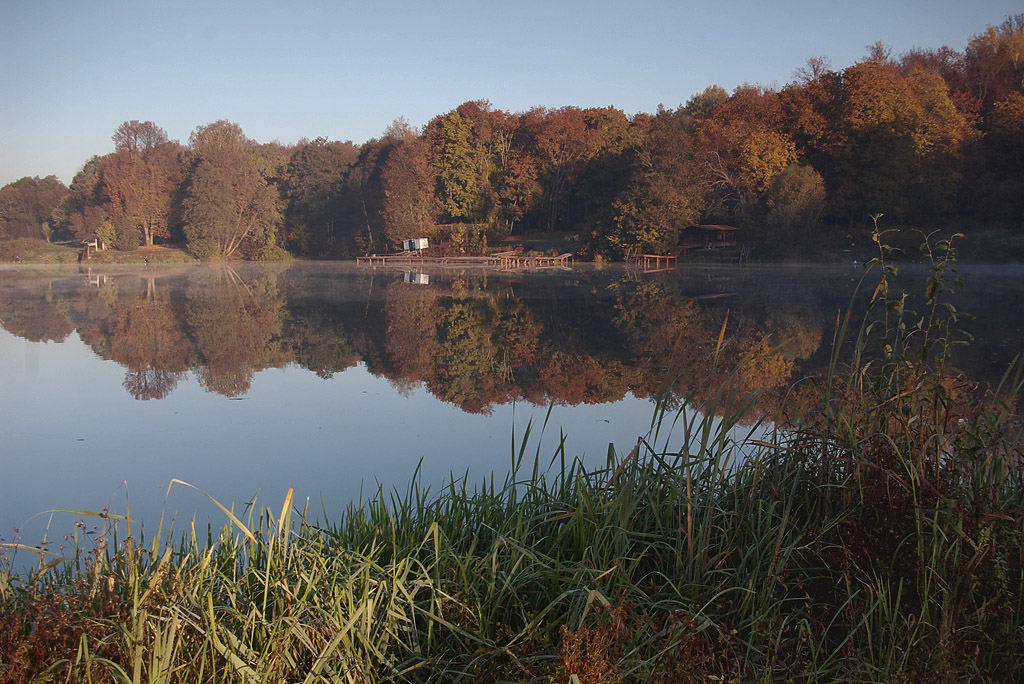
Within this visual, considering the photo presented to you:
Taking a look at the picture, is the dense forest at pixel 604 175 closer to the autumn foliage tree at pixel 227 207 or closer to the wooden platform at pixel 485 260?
the autumn foliage tree at pixel 227 207

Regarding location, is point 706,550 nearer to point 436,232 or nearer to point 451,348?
point 451,348

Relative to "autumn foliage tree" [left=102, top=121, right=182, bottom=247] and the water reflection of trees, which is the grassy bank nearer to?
"autumn foliage tree" [left=102, top=121, right=182, bottom=247]

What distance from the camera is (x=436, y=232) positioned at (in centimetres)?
5709

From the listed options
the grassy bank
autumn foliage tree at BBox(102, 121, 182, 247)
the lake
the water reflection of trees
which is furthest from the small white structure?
the lake

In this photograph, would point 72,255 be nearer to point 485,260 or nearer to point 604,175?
point 485,260

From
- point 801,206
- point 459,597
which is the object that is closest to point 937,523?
point 459,597

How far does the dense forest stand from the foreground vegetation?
99.3 feet

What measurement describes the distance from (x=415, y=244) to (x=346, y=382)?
4610 centimetres

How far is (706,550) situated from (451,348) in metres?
9.58

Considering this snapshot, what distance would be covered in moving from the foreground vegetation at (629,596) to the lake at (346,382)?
491 millimetres

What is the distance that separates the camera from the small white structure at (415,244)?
5425 centimetres

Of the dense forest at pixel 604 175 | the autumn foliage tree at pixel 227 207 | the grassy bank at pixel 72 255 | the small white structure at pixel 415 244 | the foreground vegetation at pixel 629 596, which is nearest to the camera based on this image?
the foreground vegetation at pixel 629 596

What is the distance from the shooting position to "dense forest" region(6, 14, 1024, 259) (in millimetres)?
38875

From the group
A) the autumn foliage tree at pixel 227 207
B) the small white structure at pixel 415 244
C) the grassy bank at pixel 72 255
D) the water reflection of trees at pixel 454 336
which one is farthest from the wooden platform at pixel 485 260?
the water reflection of trees at pixel 454 336
